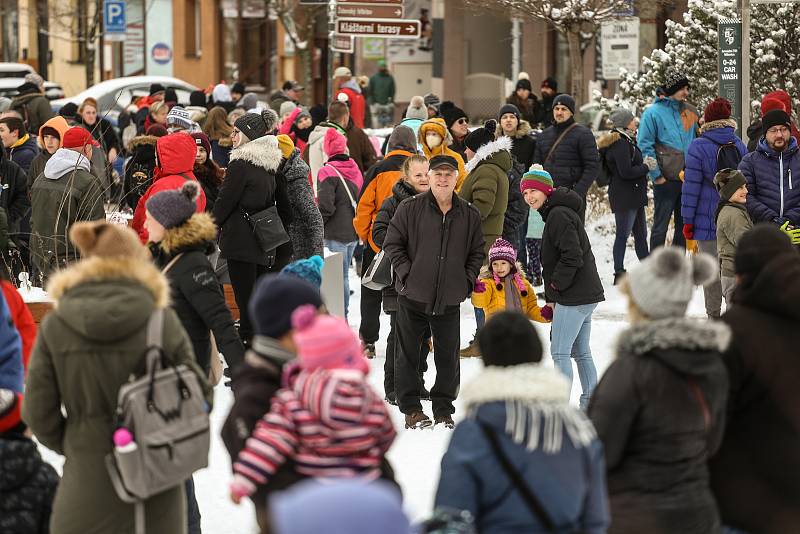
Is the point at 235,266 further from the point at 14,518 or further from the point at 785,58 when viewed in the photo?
the point at 785,58

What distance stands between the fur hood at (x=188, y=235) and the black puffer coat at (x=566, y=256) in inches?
106

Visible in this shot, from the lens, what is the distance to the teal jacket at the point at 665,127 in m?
14.6

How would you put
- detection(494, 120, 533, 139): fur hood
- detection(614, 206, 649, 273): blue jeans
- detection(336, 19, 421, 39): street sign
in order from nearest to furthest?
detection(494, 120, 533, 139): fur hood, detection(614, 206, 649, 273): blue jeans, detection(336, 19, 421, 39): street sign

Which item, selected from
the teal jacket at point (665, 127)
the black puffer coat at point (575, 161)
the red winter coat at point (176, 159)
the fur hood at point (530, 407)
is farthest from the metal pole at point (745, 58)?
the fur hood at point (530, 407)

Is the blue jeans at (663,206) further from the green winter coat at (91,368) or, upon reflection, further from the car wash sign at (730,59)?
the green winter coat at (91,368)

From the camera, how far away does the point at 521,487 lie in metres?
4.37

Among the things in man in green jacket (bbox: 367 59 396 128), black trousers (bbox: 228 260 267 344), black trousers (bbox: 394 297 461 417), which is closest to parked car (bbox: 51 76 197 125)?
man in green jacket (bbox: 367 59 396 128)

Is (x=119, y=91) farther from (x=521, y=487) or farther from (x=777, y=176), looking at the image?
(x=521, y=487)

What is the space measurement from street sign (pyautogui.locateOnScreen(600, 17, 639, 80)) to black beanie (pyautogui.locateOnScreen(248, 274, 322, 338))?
14.9 metres

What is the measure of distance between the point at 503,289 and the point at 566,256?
1.72 metres

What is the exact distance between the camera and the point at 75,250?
10820mm

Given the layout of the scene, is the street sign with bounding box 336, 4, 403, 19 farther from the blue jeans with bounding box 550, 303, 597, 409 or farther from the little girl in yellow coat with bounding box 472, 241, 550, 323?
the blue jeans with bounding box 550, 303, 597, 409

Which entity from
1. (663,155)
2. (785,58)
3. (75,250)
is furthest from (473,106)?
(75,250)

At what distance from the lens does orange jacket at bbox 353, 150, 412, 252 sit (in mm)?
10773
